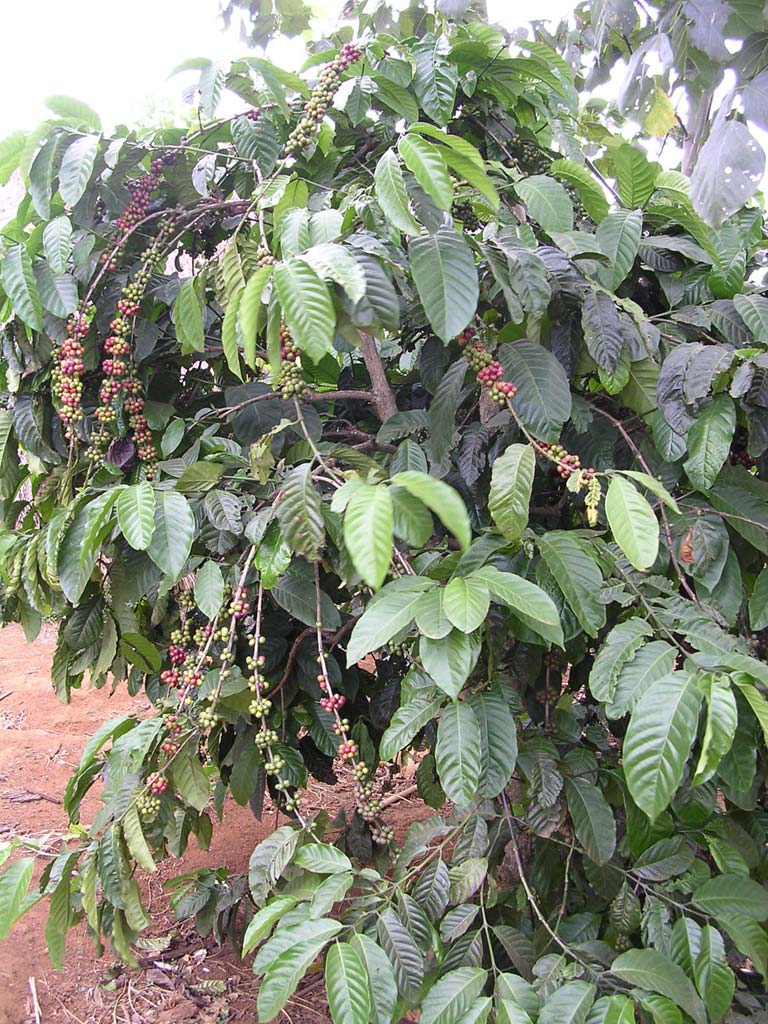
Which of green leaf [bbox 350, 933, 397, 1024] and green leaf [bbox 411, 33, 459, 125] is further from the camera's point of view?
green leaf [bbox 411, 33, 459, 125]

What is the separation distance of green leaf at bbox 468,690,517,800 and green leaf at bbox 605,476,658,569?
0.33m

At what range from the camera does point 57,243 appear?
1.30m

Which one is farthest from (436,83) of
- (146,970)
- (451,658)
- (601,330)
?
(146,970)

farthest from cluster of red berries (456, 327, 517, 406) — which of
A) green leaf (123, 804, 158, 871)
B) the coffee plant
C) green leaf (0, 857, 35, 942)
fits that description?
green leaf (0, 857, 35, 942)

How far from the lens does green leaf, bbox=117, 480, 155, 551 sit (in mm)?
1125

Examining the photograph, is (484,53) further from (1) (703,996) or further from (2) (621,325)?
(1) (703,996)

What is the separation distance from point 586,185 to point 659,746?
0.91 m

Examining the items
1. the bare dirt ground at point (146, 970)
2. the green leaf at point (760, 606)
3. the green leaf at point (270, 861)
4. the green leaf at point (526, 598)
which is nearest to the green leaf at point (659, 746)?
the green leaf at point (526, 598)

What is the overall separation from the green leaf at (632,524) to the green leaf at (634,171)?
0.63 m

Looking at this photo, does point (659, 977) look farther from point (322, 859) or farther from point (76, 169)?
point (76, 169)

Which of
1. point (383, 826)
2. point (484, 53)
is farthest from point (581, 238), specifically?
point (383, 826)

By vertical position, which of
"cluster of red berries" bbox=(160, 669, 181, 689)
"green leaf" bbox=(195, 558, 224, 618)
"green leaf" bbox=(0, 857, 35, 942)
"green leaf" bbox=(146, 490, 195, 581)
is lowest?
"green leaf" bbox=(0, 857, 35, 942)

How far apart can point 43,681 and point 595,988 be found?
12.3 ft

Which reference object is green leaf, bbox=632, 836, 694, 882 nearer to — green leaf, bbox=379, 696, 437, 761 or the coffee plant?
the coffee plant
